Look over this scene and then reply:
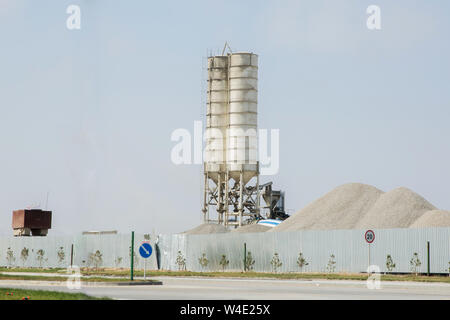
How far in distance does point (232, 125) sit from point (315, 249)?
142ft

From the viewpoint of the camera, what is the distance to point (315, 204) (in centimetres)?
7850

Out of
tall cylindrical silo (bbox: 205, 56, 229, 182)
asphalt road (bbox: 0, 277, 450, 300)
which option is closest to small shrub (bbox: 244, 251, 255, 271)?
asphalt road (bbox: 0, 277, 450, 300)

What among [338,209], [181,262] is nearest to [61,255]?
[181,262]

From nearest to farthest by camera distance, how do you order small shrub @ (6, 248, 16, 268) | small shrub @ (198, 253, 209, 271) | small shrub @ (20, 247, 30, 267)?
small shrub @ (198, 253, 209, 271) < small shrub @ (20, 247, 30, 267) < small shrub @ (6, 248, 16, 268)

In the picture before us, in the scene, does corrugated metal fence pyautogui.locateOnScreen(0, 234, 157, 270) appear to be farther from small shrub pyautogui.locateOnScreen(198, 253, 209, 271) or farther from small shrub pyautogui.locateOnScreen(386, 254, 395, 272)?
small shrub pyautogui.locateOnScreen(386, 254, 395, 272)

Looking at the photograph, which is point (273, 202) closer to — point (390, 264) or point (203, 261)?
point (203, 261)

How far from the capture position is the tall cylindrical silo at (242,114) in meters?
98.9

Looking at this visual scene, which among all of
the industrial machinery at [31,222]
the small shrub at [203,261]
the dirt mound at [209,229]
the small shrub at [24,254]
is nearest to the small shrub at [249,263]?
the small shrub at [203,261]

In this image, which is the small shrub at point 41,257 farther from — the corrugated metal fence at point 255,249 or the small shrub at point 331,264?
the small shrub at point 331,264

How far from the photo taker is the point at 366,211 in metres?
71.9

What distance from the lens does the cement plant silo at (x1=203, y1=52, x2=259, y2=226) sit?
99.2 meters

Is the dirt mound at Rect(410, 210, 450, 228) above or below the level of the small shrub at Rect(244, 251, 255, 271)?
above
